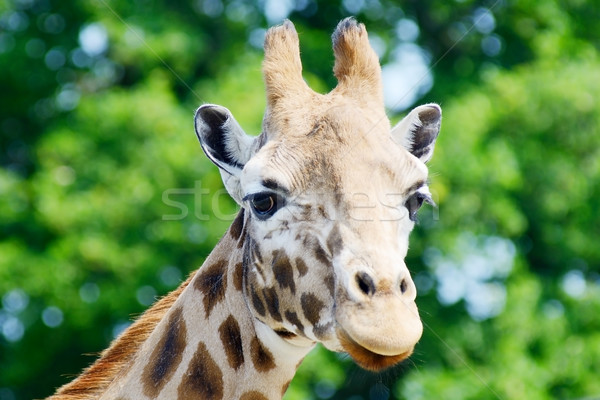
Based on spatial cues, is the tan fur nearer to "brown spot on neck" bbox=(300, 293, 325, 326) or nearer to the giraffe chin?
"brown spot on neck" bbox=(300, 293, 325, 326)

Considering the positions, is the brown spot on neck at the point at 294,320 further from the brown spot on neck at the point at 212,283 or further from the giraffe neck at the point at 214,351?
the brown spot on neck at the point at 212,283

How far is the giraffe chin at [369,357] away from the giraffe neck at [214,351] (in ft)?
2.27

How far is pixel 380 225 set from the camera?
4.09m

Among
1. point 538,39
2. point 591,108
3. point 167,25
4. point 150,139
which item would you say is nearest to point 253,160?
point 150,139

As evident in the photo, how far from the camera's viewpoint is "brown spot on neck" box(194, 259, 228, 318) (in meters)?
4.78

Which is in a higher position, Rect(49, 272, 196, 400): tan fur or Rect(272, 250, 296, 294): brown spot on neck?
Rect(272, 250, 296, 294): brown spot on neck

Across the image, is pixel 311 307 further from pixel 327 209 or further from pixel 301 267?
pixel 327 209

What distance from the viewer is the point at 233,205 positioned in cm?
1261

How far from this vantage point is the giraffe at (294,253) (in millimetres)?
3926

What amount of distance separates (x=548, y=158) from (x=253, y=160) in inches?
428

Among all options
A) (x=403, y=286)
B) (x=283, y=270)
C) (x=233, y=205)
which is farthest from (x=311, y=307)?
(x=233, y=205)

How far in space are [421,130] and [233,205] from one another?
7742 mm

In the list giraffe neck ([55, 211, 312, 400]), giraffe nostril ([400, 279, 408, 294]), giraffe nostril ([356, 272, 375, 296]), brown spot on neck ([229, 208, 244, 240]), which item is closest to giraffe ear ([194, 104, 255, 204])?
brown spot on neck ([229, 208, 244, 240])

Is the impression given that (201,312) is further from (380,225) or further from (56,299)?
(56,299)
